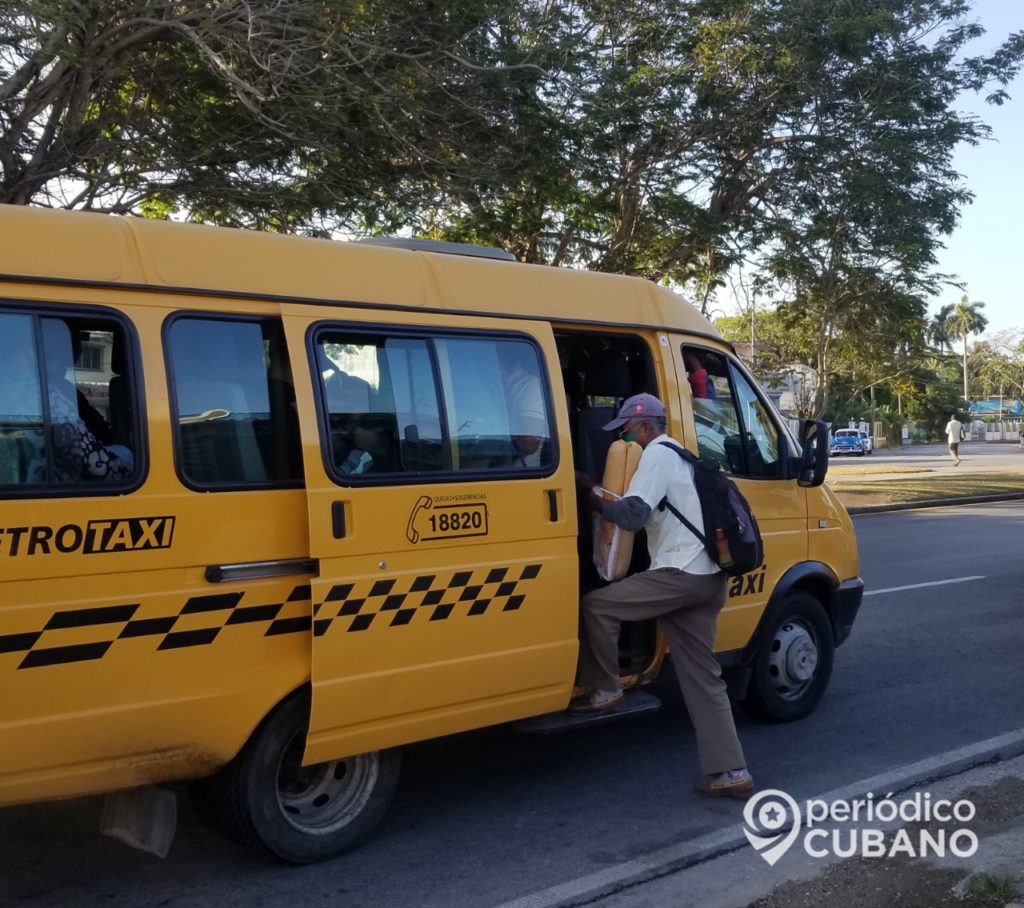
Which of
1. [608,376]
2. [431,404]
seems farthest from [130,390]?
[608,376]

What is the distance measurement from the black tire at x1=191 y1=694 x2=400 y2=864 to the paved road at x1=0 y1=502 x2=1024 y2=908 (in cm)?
12

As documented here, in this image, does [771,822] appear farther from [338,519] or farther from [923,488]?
[923,488]

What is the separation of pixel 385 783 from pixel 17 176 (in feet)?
29.0

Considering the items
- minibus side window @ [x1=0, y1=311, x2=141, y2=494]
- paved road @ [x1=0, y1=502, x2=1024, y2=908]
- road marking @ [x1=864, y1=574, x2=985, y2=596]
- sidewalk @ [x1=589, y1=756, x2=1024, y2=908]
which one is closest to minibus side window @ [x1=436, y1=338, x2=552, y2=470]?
minibus side window @ [x1=0, y1=311, x2=141, y2=494]

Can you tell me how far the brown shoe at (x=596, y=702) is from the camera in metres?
5.42

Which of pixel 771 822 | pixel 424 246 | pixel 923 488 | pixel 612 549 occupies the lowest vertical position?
pixel 771 822

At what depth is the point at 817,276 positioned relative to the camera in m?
19.8

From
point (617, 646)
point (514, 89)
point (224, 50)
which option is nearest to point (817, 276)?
point (514, 89)

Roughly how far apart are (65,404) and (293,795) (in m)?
1.83

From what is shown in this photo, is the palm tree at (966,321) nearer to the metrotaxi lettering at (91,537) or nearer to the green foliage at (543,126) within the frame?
the green foliage at (543,126)

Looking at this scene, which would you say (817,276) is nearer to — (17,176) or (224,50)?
(224,50)

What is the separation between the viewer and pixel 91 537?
385 cm

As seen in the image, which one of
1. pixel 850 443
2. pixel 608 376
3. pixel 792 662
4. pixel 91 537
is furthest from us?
pixel 850 443

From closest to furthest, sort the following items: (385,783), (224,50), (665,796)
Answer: (385,783) < (665,796) < (224,50)
